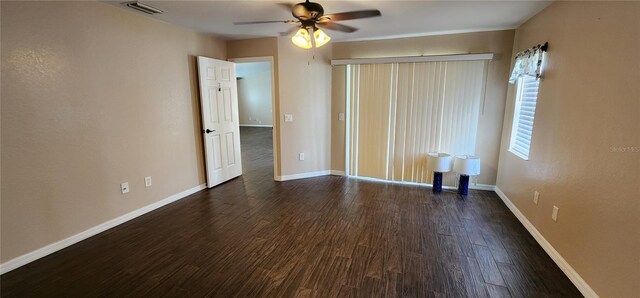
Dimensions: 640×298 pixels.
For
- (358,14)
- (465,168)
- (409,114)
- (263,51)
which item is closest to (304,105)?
(263,51)

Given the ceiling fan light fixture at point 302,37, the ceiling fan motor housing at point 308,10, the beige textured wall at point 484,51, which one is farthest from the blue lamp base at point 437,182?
the ceiling fan motor housing at point 308,10

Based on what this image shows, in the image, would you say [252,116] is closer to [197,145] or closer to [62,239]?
[197,145]

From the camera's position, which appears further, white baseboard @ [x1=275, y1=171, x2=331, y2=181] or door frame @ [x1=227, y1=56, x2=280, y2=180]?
white baseboard @ [x1=275, y1=171, x2=331, y2=181]

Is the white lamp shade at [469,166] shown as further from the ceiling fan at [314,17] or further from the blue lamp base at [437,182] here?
the ceiling fan at [314,17]

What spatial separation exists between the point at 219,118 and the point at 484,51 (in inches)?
157

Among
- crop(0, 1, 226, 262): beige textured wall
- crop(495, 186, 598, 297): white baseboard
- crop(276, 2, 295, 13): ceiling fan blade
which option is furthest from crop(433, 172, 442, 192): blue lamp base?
crop(0, 1, 226, 262): beige textured wall

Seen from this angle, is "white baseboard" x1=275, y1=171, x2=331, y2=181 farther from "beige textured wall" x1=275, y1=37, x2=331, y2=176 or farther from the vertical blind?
the vertical blind

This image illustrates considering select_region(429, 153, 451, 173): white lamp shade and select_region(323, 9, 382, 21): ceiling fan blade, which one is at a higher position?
select_region(323, 9, 382, 21): ceiling fan blade

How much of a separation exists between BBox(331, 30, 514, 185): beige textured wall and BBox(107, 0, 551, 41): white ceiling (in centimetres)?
14

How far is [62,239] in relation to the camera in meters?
2.55

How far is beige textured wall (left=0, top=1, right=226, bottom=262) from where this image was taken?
2203 millimetres

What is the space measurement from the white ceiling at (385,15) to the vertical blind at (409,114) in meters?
0.58

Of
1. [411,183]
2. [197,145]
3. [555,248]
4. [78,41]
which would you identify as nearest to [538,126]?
[555,248]

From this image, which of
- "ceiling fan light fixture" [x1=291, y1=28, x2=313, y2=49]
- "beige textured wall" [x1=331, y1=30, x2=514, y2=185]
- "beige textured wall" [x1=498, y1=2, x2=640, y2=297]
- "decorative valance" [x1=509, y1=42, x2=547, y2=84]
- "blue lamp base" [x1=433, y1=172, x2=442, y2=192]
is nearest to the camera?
"beige textured wall" [x1=498, y1=2, x2=640, y2=297]
